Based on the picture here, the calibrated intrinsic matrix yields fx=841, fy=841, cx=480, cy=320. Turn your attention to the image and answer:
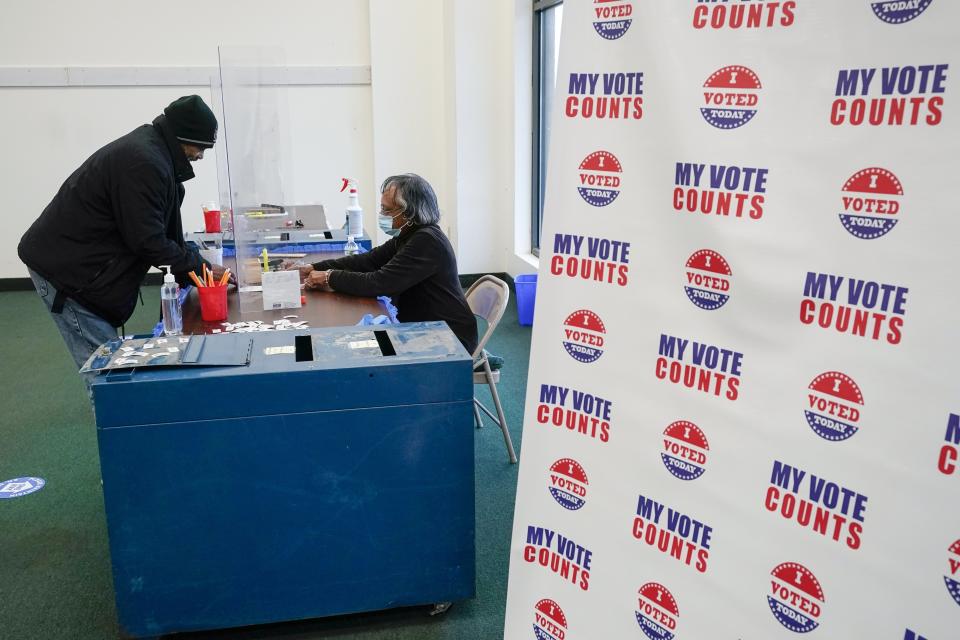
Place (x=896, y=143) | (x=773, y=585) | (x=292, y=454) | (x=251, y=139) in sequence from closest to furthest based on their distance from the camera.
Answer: (x=896, y=143)
(x=773, y=585)
(x=292, y=454)
(x=251, y=139)

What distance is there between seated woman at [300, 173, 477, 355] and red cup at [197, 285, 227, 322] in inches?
18.6

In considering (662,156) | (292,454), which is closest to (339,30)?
(292,454)

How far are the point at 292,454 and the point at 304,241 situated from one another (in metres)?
1.96

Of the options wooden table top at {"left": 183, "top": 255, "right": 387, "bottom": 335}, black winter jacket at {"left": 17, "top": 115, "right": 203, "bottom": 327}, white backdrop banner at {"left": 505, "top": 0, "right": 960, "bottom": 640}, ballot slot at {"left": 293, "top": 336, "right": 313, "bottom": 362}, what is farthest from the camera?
black winter jacket at {"left": 17, "top": 115, "right": 203, "bottom": 327}

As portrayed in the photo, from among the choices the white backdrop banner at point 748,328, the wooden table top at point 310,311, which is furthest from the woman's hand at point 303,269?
the white backdrop banner at point 748,328

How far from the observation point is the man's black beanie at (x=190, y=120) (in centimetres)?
287

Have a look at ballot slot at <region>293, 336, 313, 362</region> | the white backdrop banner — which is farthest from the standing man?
the white backdrop banner

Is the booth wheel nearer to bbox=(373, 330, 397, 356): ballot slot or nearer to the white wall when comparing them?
bbox=(373, 330, 397, 356): ballot slot

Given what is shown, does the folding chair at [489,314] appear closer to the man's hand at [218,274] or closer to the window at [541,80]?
the man's hand at [218,274]

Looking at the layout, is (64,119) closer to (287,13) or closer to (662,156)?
(287,13)

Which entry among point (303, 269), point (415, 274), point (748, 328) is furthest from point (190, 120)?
point (748, 328)

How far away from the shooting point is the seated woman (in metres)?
3.00

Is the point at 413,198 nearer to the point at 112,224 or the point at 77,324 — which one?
the point at 112,224

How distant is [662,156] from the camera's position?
141cm
